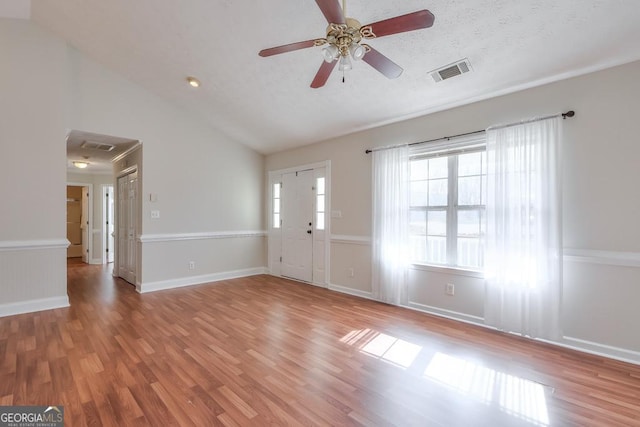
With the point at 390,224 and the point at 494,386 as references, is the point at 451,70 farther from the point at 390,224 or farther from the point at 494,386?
the point at 494,386

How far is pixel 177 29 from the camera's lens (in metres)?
3.38

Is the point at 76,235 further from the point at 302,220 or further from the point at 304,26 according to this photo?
the point at 304,26

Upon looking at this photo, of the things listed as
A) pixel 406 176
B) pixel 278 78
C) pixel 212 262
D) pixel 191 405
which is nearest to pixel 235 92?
pixel 278 78

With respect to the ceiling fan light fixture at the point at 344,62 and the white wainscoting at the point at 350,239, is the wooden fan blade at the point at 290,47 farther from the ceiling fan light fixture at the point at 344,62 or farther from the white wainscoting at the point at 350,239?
the white wainscoting at the point at 350,239

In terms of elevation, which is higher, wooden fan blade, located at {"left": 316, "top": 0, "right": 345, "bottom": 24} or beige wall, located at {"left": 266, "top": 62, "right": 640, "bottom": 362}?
wooden fan blade, located at {"left": 316, "top": 0, "right": 345, "bottom": 24}

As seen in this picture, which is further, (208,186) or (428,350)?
(208,186)

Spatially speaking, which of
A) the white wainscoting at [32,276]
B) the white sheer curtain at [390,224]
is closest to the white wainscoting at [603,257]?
the white sheer curtain at [390,224]

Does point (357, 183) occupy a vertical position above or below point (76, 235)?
above

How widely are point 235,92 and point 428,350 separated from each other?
413 centimetres

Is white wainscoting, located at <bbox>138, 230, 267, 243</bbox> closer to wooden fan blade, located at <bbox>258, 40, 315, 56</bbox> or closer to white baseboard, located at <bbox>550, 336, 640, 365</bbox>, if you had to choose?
wooden fan blade, located at <bbox>258, 40, 315, 56</bbox>

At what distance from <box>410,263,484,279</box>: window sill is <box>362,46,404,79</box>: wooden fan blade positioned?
244cm

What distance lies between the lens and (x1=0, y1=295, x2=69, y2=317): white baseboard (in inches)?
147

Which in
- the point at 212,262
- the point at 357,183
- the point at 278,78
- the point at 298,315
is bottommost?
the point at 298,315

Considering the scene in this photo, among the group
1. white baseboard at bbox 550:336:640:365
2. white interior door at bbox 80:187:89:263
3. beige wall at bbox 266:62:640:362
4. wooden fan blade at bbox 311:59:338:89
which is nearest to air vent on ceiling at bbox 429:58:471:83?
beige wall at bbox 266:62:640:362
